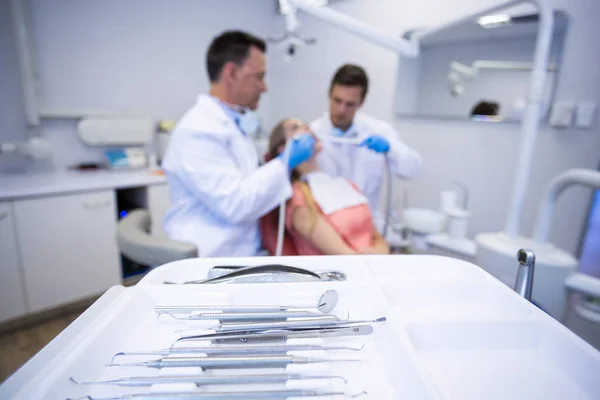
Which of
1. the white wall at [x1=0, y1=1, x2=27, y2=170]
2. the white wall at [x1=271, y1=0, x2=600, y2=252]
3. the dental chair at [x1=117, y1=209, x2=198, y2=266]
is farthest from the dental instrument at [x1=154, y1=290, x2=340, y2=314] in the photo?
the white wall at [x1=0, y1=1, x2=27, y2=170]

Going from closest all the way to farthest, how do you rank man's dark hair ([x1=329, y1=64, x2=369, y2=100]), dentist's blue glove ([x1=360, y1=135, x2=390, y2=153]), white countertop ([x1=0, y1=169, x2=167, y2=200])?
1. dentist's blue glove ([x1=360, y1=135, x2=390, y2=153])
2. white countertop ([x1=0, y1=169, x2=167, y2=200])
3. man's dark hair ([x1=329, y1=64, x2=369, y2=100])

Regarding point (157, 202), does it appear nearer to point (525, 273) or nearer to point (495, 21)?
point (525, 273)

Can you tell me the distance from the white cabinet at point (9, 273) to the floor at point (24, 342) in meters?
0.12

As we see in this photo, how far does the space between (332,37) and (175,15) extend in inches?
45.5

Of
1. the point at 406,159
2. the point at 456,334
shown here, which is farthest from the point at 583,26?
the point at 456,334

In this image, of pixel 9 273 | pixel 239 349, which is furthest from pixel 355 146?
pixel 9 273

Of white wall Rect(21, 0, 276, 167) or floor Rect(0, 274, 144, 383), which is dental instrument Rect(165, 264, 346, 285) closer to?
floor Rect(0, 274, 144, 383)

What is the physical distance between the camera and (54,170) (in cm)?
211

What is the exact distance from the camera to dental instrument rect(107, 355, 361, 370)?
0.38m

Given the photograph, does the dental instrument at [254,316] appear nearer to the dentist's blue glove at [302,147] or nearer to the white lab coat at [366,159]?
the dentist's blue glove at [302,147]

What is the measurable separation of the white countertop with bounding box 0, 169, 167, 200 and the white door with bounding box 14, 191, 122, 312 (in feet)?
0.16

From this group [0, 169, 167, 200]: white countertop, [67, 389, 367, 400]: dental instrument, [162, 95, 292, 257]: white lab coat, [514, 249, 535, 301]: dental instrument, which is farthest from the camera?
[0, 169, 167, 200]: white countertop

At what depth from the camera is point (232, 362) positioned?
377 millimetres

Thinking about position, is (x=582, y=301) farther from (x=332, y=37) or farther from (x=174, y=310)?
(x=332, y=37)
